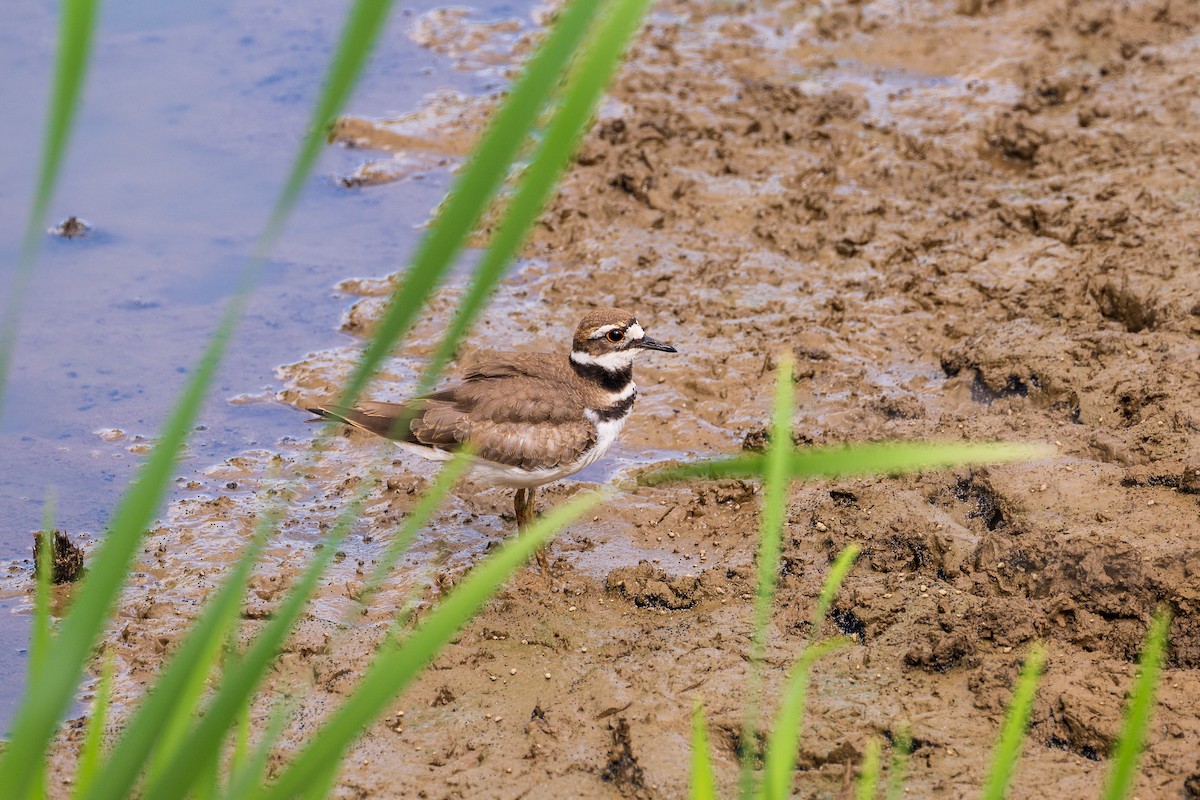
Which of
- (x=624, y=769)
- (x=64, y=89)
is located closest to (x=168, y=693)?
(x=64, y=89)

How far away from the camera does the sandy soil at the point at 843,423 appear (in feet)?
15.9

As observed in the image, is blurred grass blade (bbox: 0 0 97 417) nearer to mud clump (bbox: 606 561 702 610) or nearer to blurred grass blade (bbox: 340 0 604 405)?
blurred grass blade (bbox: 340 0 604 405)

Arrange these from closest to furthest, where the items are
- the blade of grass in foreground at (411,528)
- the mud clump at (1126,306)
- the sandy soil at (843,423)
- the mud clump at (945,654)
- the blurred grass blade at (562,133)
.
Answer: the blurred grass blade at (562,133)
the blade of grass in foreground at (411,528)
the sandy soil at (843,423)
the mud clump at (945,654)
the mud clump at (1126,306)

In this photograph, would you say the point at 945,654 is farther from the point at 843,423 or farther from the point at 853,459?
the point at 853,459

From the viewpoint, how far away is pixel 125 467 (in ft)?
23.4

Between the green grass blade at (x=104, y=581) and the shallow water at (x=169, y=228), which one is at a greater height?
the shallow water at (x=169, y=228)

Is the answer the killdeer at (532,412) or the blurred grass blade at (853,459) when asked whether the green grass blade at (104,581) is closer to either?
the blurred grass blade at (853,459)

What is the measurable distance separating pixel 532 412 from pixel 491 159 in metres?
4.39

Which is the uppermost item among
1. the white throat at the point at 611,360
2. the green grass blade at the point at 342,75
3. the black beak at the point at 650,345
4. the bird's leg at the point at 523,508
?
the black beak at the point at 650,345

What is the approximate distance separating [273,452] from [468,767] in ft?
9.89

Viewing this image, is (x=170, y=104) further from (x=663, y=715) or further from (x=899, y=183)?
(x=663, y=715)

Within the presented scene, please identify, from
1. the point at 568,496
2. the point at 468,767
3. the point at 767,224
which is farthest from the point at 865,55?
the point at 468,767

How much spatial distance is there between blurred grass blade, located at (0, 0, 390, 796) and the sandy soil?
2761 millimetres

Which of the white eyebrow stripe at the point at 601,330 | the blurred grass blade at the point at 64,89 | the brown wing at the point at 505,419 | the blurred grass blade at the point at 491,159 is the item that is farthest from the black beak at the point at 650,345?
the blurred grass blade at the point at 491,159
